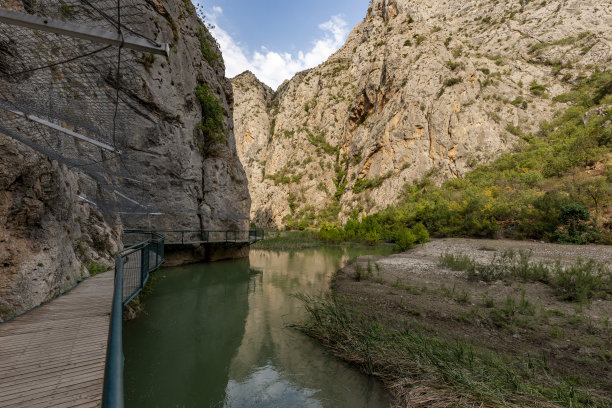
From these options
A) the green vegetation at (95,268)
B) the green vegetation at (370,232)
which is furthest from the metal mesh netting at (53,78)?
the green vegetation at (370,232)

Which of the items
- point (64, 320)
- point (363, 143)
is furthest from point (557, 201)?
point (363, 143)

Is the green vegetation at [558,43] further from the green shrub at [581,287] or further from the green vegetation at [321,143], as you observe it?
the green shrub at [581,287]

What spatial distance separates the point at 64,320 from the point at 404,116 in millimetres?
45692

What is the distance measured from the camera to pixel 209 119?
19.2 metres

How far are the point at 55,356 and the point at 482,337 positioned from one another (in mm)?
7311

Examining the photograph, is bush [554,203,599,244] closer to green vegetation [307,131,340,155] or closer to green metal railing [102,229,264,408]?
green metal railing [102,229,264,408]

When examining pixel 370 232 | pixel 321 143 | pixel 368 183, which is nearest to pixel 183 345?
pixel 370 232

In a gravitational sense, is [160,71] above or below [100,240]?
above

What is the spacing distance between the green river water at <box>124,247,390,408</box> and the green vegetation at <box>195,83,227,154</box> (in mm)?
11583

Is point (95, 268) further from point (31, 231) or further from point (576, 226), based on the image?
point (576, 226)

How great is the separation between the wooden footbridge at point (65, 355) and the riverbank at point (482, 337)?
3.83 m

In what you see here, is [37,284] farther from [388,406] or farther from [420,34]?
[420,34]

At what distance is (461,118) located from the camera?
40.2m

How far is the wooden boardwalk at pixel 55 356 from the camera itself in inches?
84.7
